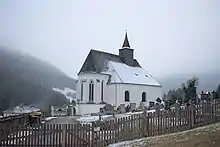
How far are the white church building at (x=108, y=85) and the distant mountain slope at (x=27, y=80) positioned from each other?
5.13ft

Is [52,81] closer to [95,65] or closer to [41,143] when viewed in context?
[95,65]

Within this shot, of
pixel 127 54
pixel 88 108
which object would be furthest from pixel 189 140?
pixel 127 54

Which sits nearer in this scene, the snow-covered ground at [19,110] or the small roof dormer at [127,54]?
the snow-covered ground at [19,110]

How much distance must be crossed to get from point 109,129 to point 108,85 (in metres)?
20.3

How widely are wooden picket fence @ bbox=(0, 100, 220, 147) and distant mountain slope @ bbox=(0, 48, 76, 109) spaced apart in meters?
12.9

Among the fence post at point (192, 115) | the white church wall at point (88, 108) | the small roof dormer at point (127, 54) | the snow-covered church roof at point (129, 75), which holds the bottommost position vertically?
the white church wall at point (88, 108)

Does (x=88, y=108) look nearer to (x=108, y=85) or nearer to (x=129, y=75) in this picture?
(x=108, y=85)

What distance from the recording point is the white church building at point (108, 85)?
2648cm

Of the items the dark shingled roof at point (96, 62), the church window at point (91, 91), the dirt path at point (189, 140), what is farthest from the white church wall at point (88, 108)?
the dirt path at point (189, 140)

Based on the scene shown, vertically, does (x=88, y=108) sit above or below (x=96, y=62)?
below

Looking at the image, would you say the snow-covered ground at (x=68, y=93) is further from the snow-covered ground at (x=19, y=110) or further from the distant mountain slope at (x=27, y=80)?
the snow-covered ground at (x=19, y=110)

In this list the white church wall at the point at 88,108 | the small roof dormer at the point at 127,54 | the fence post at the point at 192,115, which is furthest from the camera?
the small roof dormer at the point at 127,54

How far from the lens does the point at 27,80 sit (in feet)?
74.6

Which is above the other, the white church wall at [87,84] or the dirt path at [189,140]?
the white church wall at [87,84]
